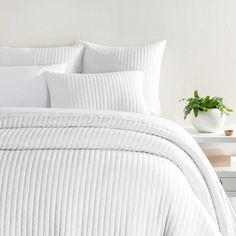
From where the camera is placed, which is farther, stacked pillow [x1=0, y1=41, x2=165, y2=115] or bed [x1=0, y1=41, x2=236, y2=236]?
stacked pillow [x1=0, y1=41, x2=165, y2=115]

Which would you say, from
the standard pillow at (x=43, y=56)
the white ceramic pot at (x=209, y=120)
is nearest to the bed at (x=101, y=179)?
the white ceramic pot at (x=209, y=120)

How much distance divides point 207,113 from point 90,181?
6.01 ft

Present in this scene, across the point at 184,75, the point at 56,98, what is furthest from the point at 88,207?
the point at 184,75

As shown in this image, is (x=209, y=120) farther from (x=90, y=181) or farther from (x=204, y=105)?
(x=90, y=181)

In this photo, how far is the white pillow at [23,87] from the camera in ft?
11.7

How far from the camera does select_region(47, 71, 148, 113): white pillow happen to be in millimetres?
3576

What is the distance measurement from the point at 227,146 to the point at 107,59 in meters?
0.98

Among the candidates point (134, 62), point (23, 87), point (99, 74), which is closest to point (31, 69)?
point (23, 87)

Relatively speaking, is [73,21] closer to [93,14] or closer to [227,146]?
[93,14]

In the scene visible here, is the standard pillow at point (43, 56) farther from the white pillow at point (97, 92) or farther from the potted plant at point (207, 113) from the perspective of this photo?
the potted plant at point (207, 113)

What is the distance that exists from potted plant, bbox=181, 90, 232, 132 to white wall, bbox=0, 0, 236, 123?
328 millimetres

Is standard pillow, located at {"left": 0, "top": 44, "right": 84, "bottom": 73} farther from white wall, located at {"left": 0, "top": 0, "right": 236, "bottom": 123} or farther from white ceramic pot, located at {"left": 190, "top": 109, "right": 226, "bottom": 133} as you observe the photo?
white ceramic pot, located at {"left": 190, "top": 109, "right": 226, "bottom": 133}

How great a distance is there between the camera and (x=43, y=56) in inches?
156

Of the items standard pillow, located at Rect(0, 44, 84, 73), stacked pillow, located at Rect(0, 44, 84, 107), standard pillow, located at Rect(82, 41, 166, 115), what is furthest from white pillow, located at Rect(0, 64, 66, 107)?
standard pillow, located at Rect(82, 41, 166, 115)
